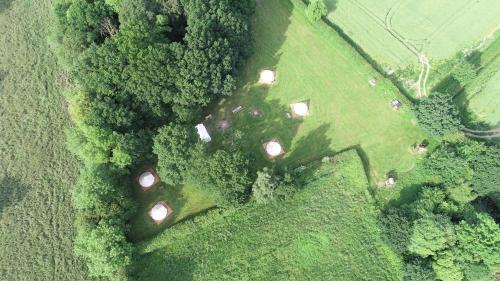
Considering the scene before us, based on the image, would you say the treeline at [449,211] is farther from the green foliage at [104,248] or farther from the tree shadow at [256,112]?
the green foliage at [104,248]

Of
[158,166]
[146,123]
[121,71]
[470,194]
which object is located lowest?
[470,194]

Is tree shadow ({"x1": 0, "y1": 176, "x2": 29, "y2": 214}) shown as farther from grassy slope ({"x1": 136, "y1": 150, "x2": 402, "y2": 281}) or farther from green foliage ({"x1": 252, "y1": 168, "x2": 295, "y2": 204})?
green foliage ({"x1": 252, "y1": 168, "x2": 295, "y2": 204})

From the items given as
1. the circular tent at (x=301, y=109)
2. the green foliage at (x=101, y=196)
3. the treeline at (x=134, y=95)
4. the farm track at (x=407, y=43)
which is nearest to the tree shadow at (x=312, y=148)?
the circular tent at (x=301, y=109)

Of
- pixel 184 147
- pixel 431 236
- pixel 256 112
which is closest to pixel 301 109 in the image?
pixel 256 112

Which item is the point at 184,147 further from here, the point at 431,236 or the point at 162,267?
the point at 431,236

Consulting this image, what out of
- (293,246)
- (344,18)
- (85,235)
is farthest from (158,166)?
(344,18)

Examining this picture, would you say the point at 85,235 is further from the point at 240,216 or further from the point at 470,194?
the point at 470,194
